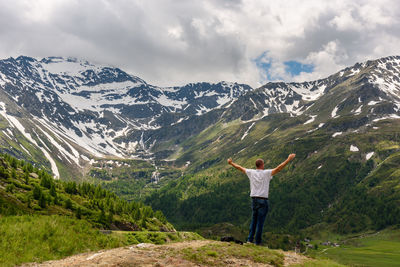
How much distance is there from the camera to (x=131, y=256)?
1466 cm

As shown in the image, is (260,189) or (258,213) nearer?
(260,189)

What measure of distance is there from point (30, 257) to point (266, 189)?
13.6 metres

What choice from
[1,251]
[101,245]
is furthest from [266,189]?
[1,251]

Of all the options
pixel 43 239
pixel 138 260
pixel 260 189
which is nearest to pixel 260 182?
pixel 260 189

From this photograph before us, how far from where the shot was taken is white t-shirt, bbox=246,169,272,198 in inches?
703

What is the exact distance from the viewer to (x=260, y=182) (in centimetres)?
1800

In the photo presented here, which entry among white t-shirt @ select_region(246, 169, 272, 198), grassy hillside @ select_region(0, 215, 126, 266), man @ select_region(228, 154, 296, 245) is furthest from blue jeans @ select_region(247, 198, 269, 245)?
grassy hillside @ select_region(0, 215, 126, 266)

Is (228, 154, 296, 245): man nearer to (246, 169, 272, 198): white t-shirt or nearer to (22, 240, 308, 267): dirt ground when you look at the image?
(246, 169, 272, 198): white t-shirt

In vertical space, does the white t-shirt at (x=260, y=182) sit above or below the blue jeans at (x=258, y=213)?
above

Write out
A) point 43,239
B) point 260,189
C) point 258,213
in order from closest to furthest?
point 43,239 → point 260,189 → point 258,213

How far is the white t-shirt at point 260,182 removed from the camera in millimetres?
17859

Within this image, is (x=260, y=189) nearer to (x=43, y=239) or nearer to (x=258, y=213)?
(x=258, y=213)

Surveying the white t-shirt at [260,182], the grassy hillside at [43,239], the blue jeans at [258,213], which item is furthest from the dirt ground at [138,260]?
the white t-shirt at [260,182]

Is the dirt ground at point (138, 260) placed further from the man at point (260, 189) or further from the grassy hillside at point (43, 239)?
the man at point (260, 189)
